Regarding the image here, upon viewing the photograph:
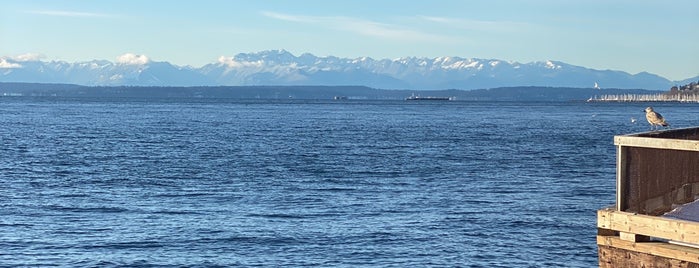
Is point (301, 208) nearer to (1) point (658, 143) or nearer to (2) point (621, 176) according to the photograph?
(2) point (621, 176)

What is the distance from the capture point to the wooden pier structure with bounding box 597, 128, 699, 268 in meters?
14.4

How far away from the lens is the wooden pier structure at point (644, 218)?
47.2ft

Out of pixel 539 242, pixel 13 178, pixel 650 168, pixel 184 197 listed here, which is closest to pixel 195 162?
pixel 13 178

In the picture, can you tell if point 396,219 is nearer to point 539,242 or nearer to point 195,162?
point 539,242

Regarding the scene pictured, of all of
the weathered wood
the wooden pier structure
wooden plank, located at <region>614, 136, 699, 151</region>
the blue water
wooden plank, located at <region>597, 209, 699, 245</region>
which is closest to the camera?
wooden plank, located at <region>597, 209, 699, 245</region>

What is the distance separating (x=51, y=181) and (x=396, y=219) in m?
20.7

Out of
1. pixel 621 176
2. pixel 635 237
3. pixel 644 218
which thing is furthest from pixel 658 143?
pixel 635 237

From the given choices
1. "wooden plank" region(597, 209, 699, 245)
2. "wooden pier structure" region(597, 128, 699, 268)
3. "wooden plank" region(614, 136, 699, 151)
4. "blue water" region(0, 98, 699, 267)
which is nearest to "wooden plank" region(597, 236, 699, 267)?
"wooden pier structure" region(597, 128, 699, 268)

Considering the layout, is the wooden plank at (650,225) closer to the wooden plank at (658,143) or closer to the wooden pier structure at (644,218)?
the wooden pier structure at (644,218)

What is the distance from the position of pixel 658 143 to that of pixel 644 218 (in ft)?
3.75

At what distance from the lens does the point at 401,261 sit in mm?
25078

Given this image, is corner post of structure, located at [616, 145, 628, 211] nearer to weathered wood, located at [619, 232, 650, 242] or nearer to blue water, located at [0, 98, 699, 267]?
weathered wood, located at [619, 232, 650, 242]

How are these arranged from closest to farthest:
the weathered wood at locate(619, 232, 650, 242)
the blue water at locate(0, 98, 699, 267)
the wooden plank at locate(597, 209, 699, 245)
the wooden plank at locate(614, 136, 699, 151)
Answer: the wooden plank at locate(597, 209, 699, 245) → the wooden plank at locate(614, 136, 699, 151) → the weathered wood at locate(619, 232, 650, 242) → the blue water at locate(0, 98, 699, 267)

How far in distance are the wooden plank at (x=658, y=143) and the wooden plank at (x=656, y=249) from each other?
145cm
